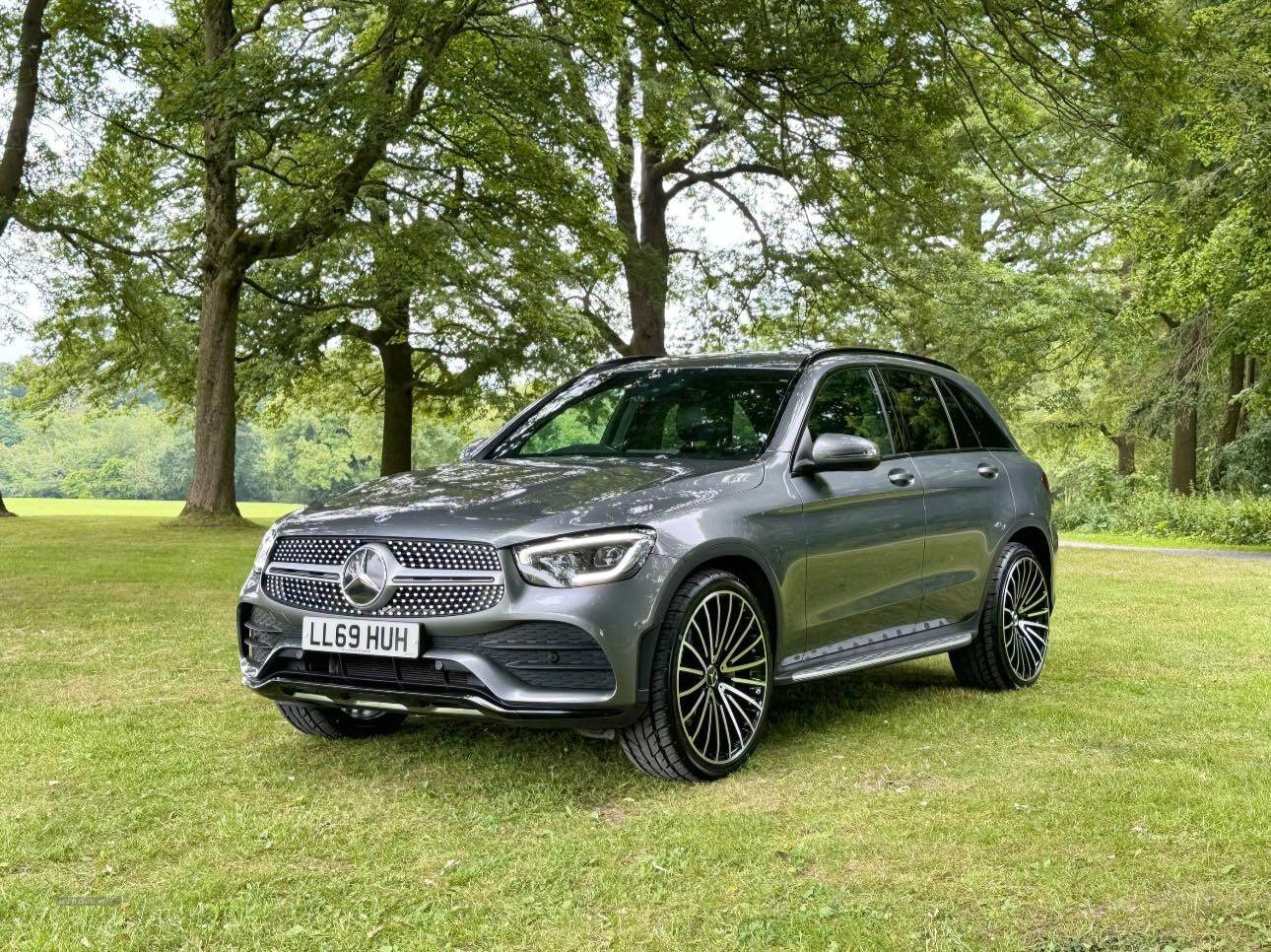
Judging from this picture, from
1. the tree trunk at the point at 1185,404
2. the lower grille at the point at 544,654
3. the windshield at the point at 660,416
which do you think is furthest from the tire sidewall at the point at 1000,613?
the tree trunk at the point at 1185,404

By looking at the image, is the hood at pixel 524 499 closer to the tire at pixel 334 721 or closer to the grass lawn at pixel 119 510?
the tire at pixel 334 721

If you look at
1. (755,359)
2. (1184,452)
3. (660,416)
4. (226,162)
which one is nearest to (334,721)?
(660,416)

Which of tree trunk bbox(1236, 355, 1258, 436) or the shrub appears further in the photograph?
tree trunk bbox(1236, 355, 1258, 436)

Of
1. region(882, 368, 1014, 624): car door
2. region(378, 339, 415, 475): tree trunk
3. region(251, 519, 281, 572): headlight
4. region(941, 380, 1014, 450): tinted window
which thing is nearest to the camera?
region(251, 519, 281, 572): headlight

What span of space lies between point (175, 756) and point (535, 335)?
2164cm

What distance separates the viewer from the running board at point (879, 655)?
5.66 meters

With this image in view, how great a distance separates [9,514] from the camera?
26469 mm

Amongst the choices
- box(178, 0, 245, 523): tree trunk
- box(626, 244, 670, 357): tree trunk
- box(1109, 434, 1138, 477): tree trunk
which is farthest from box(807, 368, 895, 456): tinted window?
box(1109, 434, 1138, 477): tree trunk

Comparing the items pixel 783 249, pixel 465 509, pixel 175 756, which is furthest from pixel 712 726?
pixel 783 249

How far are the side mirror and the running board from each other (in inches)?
34.9

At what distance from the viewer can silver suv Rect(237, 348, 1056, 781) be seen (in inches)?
185

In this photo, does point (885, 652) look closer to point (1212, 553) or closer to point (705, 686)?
point (705, 686)

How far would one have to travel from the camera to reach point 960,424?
735 centimetres

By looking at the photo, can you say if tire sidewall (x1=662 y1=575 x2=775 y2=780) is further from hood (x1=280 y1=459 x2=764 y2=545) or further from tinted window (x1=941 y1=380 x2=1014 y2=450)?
tinted window (x1=941 y1=380 x2=1014 y2=450)
